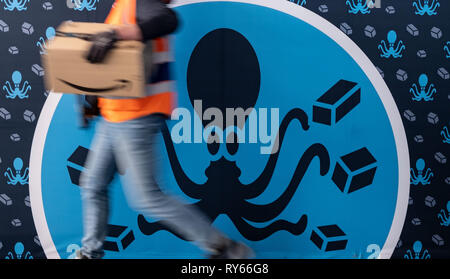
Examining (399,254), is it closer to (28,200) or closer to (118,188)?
(118,188)

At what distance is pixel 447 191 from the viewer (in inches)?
105

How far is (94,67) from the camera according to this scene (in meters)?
2.01

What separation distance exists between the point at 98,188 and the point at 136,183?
0.21 m

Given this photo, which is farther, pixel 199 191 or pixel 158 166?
pixel 199 191

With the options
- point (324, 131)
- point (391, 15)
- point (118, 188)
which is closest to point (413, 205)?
point (324, 131)

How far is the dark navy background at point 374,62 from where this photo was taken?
257 cm

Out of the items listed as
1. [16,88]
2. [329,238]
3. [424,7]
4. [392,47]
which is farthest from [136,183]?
[424,7]

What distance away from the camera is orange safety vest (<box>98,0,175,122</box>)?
2104 mm

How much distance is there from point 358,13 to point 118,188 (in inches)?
58.3

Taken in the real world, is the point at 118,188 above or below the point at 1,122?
below

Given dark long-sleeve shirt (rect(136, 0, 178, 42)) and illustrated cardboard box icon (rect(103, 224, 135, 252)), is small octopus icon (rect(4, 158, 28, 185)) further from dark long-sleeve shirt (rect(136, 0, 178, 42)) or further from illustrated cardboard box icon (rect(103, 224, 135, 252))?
dark long-sleeve shirt (rect(136, 0, 178, 42))

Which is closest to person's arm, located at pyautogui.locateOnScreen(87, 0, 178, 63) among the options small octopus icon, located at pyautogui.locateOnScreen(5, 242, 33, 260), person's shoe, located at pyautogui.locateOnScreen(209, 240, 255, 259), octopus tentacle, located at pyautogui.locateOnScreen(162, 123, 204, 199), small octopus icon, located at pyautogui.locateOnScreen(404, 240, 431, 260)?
octopus tentacle, located at pyautogui.locateOnScreen(162, 123, 204, 199)

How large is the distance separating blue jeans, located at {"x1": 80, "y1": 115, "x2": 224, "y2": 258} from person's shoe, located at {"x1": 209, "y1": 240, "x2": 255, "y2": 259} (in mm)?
41

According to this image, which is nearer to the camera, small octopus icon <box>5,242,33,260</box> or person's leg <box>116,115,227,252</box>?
person's leg <box>116,115,227,252</box>
